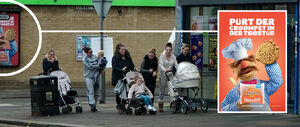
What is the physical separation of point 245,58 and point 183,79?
1.95 meters

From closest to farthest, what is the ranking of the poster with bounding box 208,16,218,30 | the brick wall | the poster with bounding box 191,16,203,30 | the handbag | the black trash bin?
the black trash bin
the handbag
the poster with bounding box 208,16,218,30
the poster with bounding box 191,16,203,30
the brick wall

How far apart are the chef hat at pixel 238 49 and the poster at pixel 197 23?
2.51 m

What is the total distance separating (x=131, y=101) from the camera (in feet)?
58.7

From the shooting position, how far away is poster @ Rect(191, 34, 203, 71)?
19.2 metres

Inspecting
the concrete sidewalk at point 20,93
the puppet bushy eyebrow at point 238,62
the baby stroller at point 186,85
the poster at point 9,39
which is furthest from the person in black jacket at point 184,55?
the poster at point 9,39

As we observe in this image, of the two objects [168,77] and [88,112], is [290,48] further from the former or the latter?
[88,112]

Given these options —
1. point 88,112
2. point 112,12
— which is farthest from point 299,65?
point 112,12

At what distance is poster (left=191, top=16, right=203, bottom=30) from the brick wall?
12.7 meters

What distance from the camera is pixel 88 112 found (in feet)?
61.8

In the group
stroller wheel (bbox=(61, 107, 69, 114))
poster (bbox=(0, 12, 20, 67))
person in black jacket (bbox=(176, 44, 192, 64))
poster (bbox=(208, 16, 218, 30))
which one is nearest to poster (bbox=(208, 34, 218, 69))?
poster (bbox=(208, 16, 218, 30))

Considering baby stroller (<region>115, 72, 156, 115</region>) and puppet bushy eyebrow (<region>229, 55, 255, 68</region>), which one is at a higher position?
puppet bushy eyebrow (<region>229, 55, 255, 68</region>)

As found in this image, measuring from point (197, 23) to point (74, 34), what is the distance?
13.2 m

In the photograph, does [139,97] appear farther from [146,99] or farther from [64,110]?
[64,110]

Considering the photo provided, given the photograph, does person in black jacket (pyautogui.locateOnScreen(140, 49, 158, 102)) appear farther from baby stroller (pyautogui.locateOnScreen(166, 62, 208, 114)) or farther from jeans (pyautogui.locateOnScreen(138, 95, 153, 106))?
jeans (pyautogui.locateOnScreen(138, 95, 153, 106))
